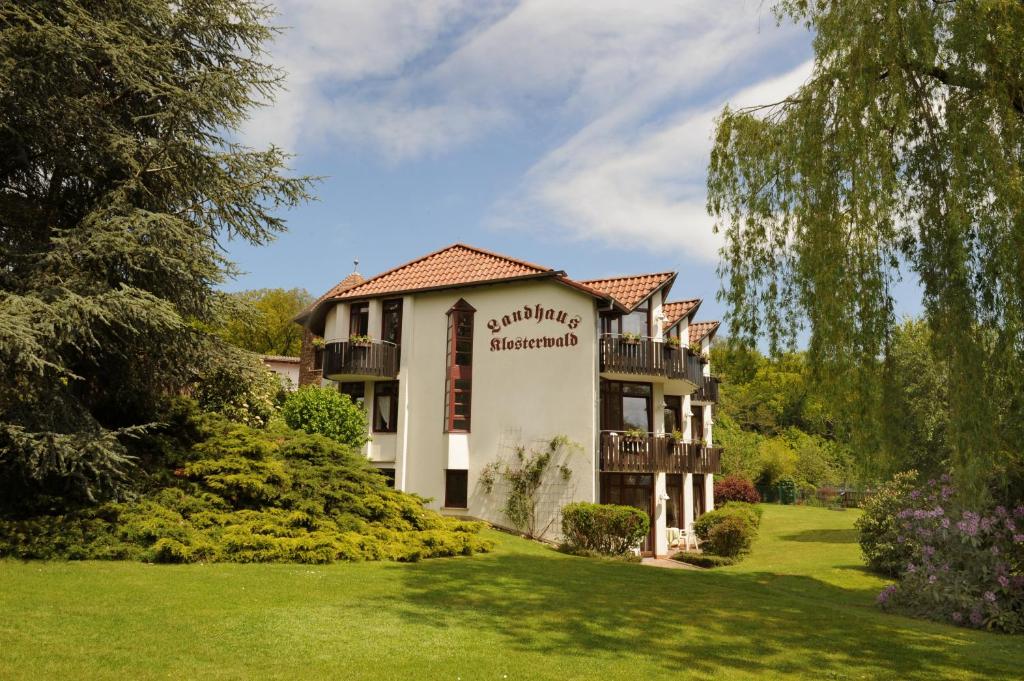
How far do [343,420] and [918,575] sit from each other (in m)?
16.8

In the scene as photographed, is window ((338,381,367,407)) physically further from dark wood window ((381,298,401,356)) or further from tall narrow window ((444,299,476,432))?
tall narrow window ((444,299,476,432))

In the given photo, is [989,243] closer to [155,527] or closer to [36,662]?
[36,662]

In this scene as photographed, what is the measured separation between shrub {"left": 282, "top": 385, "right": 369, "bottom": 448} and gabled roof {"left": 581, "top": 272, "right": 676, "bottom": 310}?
9662 mm

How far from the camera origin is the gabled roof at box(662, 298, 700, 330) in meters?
28.4

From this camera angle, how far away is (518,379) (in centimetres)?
2552

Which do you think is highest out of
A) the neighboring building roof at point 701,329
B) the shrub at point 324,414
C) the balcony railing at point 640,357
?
the neighboring building roof at point 701,329

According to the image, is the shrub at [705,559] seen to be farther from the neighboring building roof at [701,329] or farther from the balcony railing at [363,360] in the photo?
the balcony railing at [363,360]

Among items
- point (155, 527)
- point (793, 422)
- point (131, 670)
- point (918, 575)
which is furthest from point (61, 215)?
point (793, 422)

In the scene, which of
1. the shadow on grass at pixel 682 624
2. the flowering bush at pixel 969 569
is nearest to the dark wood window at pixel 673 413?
the shadow on grass at pixel 682 624

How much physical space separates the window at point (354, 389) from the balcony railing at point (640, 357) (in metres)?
9.55

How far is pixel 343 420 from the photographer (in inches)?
963

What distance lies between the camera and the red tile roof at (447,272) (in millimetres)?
26328

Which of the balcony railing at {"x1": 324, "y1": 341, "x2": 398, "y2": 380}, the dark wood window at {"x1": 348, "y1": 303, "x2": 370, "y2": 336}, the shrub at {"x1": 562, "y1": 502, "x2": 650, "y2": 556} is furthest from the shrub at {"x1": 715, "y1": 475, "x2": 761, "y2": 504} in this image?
the dark wood window at {"x1": 348, "y1": 303, "x2": 370, "y2": 336}

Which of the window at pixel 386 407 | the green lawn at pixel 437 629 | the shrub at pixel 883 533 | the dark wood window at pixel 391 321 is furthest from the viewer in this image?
the dark wood window at pixel 391 321
